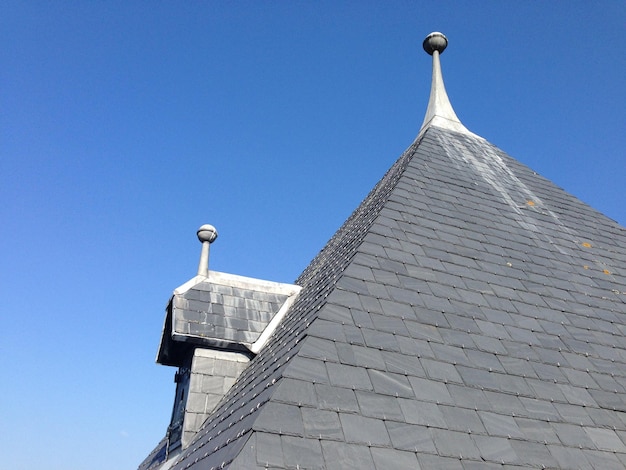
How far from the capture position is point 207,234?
9.21 m

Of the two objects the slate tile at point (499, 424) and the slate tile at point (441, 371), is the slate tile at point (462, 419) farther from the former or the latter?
the slate tile at point (441, 371)

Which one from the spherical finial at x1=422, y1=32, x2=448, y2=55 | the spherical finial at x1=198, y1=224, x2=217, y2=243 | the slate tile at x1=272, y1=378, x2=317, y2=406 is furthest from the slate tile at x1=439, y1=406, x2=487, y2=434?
the spherical finial at x1=422, y1=32, x2=448, y2=55

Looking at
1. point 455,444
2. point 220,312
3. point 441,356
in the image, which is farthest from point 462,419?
point 220,312

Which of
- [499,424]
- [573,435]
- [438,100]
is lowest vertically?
[573,435]

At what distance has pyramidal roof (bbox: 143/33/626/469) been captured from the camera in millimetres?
4105

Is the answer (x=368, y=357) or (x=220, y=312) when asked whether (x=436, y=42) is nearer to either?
(x=220, y=312)

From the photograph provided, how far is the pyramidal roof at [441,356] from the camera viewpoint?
4105mm

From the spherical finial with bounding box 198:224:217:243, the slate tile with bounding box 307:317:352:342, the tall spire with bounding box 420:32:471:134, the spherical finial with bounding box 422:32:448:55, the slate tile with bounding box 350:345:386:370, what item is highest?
the spherical finial with bounding box 422:32:448:55

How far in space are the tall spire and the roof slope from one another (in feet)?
14.0

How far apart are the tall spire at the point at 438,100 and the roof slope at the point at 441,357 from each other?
427 cm

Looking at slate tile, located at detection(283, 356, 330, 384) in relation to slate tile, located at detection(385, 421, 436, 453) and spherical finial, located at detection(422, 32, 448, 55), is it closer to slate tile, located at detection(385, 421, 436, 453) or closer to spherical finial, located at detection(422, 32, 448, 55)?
slate tile, located at detection(385, 421, 436, 453)

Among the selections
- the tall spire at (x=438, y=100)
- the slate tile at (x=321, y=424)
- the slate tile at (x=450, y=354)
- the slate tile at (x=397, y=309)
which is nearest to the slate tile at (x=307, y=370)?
the slate tile at (x=321, y=424)

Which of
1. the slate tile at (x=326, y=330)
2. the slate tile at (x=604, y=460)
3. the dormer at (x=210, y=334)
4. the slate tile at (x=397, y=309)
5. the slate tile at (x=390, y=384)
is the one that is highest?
the dormer at (x=210, y=334)

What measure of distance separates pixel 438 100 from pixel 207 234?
24.3 ft
